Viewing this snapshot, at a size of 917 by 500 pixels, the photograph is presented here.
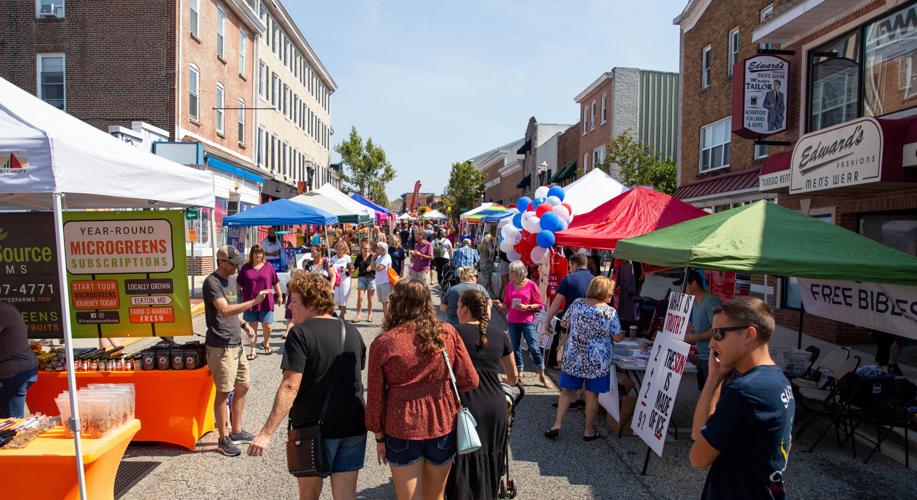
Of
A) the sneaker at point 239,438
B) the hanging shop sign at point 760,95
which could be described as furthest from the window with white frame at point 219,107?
the sneaker at point 239,438

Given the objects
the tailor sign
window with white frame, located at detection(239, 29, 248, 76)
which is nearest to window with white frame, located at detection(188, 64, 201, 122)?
window with white frame, located at detection(239, 29, 248, 76)

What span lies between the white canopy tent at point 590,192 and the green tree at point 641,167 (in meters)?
12.5

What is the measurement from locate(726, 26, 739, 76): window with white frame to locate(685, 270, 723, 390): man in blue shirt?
13342 millimetres

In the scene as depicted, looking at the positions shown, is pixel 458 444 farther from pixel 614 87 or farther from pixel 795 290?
pixel 614 87

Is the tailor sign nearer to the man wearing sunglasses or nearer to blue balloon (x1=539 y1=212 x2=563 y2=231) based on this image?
blue balloon (x1=539 y1=212 x2=563 y2=231)

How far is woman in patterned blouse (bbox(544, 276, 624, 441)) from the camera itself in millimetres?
5758

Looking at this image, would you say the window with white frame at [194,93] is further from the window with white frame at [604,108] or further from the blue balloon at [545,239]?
the window with white frame at [604,108]

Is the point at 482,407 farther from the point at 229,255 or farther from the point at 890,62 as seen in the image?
the point at 890,62

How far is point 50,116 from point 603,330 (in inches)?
197

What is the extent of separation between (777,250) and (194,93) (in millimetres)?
21434

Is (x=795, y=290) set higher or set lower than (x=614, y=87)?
lower

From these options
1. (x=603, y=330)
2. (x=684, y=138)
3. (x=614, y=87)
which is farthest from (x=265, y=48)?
(x=603, y=330)

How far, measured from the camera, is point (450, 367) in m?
3.44

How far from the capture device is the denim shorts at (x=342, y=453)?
3.51 metres
